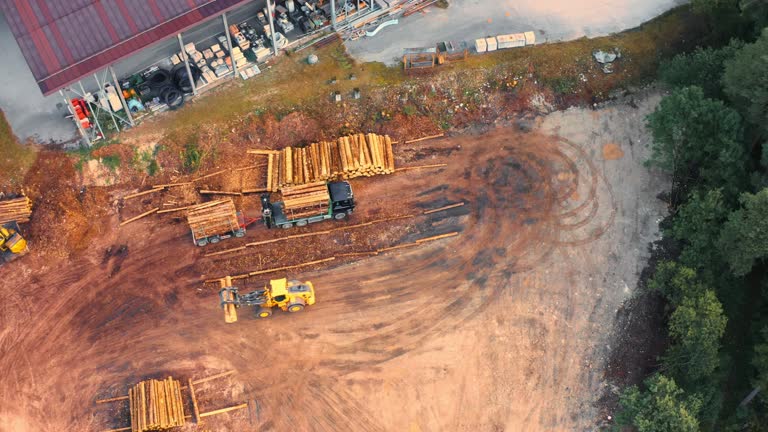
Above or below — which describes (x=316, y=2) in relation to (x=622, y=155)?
above

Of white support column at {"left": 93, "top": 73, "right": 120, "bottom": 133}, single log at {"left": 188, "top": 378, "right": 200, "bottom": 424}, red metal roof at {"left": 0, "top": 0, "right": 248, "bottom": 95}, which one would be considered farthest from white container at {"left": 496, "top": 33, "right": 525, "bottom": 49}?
single log at {"left": 188, "top": 378, "right": 200, "bottom": 424}

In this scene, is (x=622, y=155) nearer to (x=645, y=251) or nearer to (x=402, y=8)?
(x=645, y=251)

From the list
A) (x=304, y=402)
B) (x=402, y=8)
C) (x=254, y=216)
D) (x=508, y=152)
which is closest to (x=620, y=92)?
(x=508, y=152)

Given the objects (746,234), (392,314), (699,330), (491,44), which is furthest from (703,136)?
(392,314)

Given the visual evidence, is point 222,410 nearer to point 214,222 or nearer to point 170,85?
point 214,222

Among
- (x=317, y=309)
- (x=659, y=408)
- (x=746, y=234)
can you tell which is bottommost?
(x=659, y=408)

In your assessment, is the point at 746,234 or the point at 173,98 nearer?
the point at 746,234
